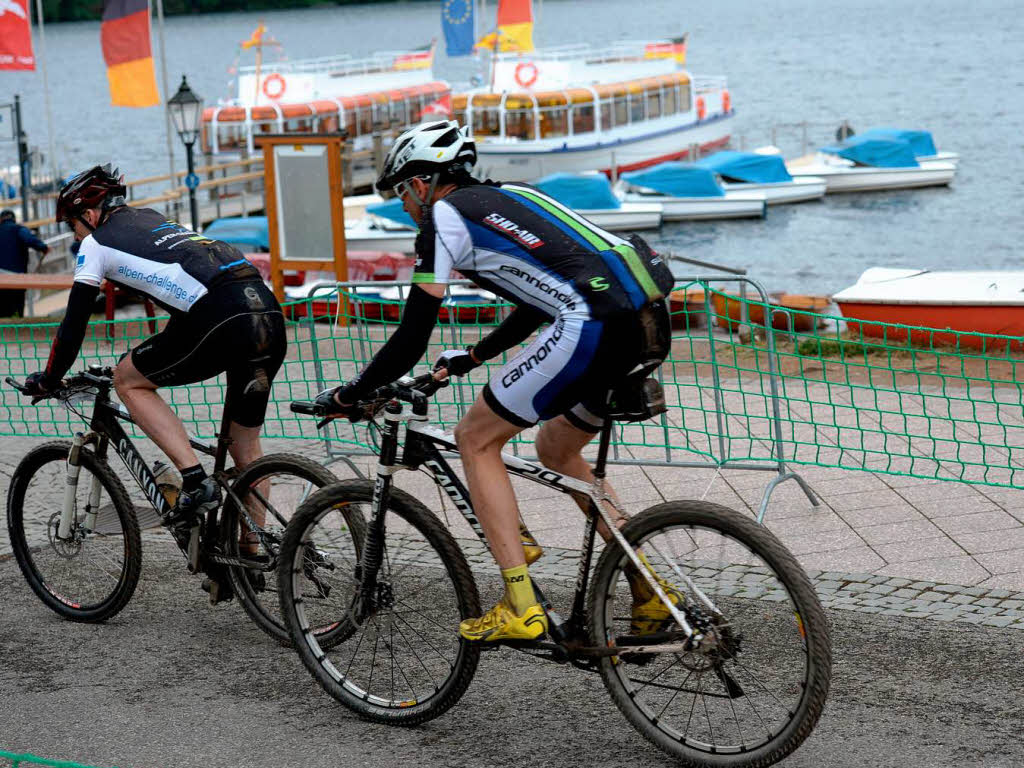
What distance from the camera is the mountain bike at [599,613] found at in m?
4.09

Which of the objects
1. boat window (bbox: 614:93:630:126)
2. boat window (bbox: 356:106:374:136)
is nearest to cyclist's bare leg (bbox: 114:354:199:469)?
boat window (bbox: 614:93:630:126)

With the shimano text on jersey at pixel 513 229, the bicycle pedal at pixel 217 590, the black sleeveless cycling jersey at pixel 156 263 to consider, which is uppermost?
the shimano text on jersey at pixel 513 229

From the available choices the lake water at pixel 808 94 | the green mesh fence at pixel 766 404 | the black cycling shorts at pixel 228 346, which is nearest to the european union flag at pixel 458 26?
the lake water at pixel 808 94

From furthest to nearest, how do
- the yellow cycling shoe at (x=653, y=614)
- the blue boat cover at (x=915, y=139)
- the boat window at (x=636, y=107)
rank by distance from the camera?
the blue boat cover at (x=915, y=139)
the boat window at (x=636, y=107)
the yellow cycling shoe at (x=653, y=614)

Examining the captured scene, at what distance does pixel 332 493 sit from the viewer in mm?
4680

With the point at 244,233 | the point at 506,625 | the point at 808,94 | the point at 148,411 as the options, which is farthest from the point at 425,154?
the point at 808,94

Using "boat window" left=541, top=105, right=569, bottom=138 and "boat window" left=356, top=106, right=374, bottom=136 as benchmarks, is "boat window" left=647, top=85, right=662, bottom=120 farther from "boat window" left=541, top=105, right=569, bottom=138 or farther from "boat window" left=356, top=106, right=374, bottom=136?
"boat window" left=356, top=106, right=374, bottom=136

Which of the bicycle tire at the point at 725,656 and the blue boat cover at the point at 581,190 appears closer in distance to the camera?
the bicycle tire at the point at 725,656

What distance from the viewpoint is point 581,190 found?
117 feet

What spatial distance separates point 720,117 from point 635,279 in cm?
4972

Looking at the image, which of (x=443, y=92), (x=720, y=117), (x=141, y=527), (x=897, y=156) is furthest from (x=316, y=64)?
(x=141, y=527)

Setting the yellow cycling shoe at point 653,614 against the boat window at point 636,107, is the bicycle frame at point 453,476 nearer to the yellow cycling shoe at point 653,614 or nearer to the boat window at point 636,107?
the yellow cycling shoe at point 653,614

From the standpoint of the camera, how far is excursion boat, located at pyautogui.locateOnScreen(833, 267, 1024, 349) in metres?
11.5

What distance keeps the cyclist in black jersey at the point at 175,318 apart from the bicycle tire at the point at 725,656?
5.50ft
